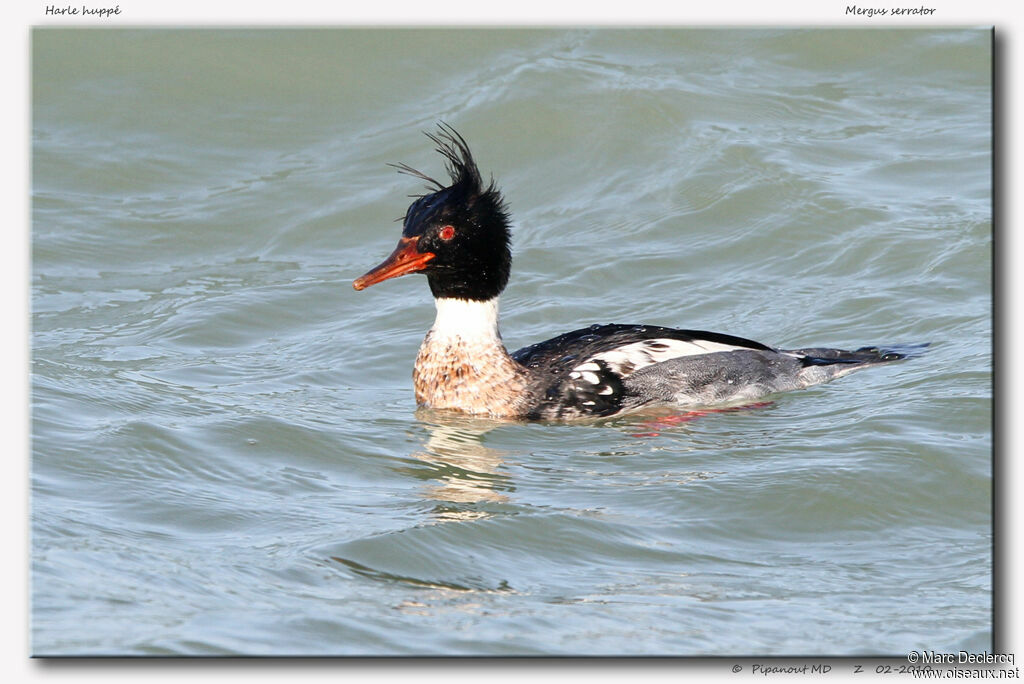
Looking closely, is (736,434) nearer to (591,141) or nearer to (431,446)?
(431,446)

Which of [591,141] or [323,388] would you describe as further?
[591,141]

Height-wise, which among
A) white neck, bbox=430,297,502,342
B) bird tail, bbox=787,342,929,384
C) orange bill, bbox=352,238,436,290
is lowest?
bird tail, bbox=787,342,929,384

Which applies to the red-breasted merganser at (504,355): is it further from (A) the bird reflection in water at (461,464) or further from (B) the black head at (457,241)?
(A) the bird reflection in water at (461,464)

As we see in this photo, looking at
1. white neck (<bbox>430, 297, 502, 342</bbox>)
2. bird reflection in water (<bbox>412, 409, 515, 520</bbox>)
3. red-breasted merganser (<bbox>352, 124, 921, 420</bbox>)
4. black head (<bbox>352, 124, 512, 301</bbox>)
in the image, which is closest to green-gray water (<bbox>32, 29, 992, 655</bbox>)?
bird reflection in water (<bbox>412, 409, 515, 520</bbox>)

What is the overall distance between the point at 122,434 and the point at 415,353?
337cm

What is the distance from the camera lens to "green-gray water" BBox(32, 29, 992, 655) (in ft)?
22.2

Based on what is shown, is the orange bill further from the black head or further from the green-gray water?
the green-gray water

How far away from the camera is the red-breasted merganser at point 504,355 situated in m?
9.98

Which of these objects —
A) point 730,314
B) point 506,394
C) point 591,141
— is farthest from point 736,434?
point 591,141

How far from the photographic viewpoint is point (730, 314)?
1259 cm

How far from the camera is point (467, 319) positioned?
33.8ft

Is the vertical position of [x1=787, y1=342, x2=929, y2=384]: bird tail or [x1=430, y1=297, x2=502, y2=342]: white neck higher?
[x1=430, y1=297, x2=502, y2=342]: white neck

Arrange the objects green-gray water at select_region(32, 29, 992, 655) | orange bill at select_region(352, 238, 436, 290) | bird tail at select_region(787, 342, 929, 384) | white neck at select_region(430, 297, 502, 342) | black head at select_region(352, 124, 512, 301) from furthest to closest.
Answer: bird tail at select_region(787, 342, 929, 384)
white neck at select_region(430, 297, 502, 342)
black head at select_region(352, 124, 512, 301)
orange bill at select_region(352, 238, 436, 290)
green-gray water at select_region(32, 29, 992, 655)

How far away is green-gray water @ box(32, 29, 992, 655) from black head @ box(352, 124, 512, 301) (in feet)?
3.53
